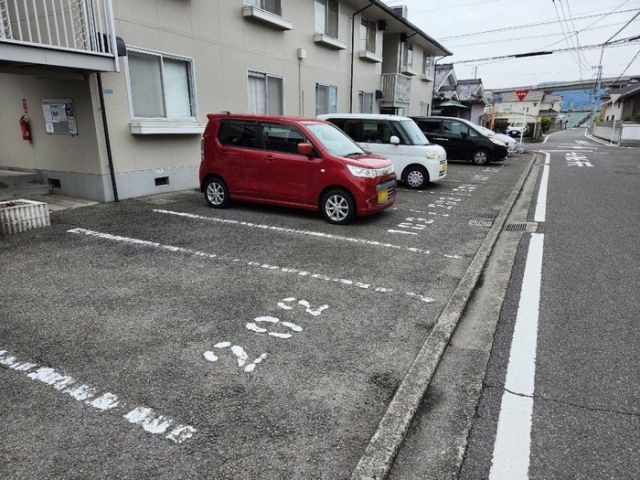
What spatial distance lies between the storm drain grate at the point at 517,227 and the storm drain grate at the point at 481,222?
0.99 ft

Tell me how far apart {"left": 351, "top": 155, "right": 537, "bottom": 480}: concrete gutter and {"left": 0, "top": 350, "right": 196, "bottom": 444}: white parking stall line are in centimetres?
98

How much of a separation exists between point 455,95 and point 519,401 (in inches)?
1357

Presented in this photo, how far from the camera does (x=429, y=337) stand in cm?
330

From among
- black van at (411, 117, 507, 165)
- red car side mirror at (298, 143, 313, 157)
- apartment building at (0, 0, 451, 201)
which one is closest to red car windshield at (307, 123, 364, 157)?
red car side mirror at (298, 143, 313, 157)

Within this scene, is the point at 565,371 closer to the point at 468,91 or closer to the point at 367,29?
the point at 367,29

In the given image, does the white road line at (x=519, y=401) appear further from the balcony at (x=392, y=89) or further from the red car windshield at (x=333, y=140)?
the balcony at (x=392, y=89)

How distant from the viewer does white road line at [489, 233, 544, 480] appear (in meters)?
2.14

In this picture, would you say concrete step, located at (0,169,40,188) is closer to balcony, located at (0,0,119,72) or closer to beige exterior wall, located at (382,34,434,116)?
balcony, located at (0,0,119,72)

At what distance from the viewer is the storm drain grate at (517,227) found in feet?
22.1

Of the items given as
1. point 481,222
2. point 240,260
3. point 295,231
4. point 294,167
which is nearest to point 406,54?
point 481,222

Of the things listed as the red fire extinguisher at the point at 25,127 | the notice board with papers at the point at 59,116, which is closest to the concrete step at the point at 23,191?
the red fire extinguisher at the point at 25,127

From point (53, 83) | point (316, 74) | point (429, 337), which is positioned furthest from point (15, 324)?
point (316, 74)

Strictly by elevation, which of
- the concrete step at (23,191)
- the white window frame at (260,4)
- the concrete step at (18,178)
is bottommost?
the concrete step at (23,191)

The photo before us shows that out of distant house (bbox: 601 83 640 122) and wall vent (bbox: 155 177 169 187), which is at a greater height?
distant house (bbox: 601 83 640 122)
